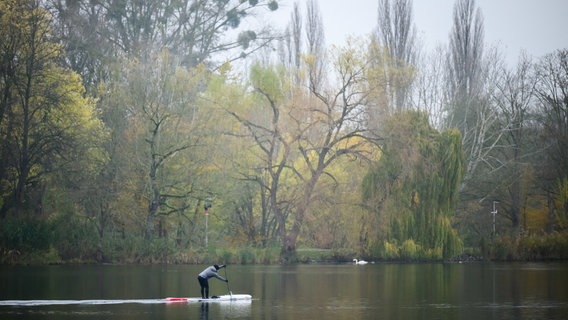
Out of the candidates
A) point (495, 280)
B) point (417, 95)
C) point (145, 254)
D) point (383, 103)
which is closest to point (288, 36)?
point (417, 95)

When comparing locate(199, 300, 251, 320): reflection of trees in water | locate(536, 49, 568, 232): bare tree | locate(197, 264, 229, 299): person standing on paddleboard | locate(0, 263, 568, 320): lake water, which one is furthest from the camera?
locate(536, 49, 568, 232): bare tree

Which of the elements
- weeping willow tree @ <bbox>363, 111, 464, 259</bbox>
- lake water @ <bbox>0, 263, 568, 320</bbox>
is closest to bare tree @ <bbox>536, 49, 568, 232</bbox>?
weeping willow tree @ <bbox>363, 111, 464, 259</bbox>

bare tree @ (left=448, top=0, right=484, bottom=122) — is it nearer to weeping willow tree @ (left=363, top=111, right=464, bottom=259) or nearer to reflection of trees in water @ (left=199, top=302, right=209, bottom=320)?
weeping willow tree @ (left=363, top=111, right=464, bottom=259)

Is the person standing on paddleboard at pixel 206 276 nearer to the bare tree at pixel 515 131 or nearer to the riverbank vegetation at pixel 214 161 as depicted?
the riverbank vegetation at pixel 214 161

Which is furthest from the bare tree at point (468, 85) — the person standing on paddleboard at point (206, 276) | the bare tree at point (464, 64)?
the person standing on paddleboard at point (206, 276)

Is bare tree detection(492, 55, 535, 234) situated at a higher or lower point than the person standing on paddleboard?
higher

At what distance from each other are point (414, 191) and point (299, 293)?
25.0 m

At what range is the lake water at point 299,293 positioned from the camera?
1062 inches

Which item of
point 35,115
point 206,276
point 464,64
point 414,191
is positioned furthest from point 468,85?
point 206,276

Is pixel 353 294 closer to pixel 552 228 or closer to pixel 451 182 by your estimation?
pixel 451 182

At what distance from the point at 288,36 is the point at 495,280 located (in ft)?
149

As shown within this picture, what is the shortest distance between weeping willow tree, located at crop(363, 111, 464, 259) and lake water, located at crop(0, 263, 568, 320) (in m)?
6.04

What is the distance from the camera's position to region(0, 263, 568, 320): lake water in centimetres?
2697

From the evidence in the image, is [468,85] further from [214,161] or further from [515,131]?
[214,161]
